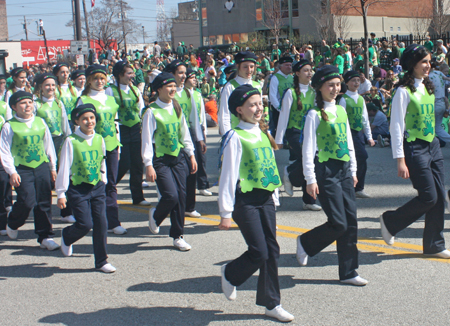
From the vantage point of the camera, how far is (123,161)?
7.82 metres

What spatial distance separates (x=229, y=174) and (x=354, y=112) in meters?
3.92

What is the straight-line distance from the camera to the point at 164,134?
20.2ft

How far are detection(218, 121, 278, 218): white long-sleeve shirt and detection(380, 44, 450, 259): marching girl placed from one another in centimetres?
190

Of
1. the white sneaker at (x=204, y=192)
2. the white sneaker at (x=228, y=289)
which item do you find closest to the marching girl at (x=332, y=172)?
the white sneaker at (x=228, y=289)

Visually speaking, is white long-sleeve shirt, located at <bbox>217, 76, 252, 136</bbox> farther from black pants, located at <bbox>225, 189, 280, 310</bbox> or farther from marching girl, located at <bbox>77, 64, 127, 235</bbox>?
black pants, located at <bbox>225, 189, 280, 310</bbox>

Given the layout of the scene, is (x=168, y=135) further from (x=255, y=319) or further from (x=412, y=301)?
(x=412, y=301)

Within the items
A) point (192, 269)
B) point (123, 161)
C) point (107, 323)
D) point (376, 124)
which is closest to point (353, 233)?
point (192, 269)

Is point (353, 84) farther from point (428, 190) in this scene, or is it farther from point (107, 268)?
point (107, 268)

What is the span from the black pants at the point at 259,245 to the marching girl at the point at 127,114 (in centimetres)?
382

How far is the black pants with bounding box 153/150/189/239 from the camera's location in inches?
237

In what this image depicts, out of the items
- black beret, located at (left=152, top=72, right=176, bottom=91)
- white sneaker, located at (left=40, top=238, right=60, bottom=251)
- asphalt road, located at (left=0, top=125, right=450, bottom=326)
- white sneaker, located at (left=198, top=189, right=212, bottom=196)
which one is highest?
black beret, located at (left=152, top=72, right=176, bottom=91)

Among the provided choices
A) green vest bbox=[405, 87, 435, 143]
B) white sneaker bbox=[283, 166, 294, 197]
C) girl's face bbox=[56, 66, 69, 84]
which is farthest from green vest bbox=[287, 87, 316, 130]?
girl's face bbox=[56, 66, 69, 84]

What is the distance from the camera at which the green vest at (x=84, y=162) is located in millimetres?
5551

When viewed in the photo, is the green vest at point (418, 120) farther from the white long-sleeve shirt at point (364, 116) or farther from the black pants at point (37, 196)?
the black pants at point (37, 196)
